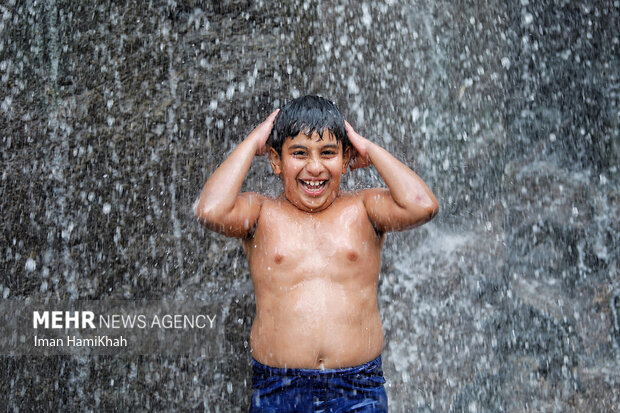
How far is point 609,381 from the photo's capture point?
2.98m

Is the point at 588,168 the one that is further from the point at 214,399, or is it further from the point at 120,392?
the point at 120,392

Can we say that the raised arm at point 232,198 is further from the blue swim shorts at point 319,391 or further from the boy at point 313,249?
the blue swim shorts at point 319,391

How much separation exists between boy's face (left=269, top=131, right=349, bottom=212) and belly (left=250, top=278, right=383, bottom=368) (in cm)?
28

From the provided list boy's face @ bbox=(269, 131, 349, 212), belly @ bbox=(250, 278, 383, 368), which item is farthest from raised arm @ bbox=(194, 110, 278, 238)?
belly @ bbox=(250, 278, 383, 368)

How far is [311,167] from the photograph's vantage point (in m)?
1.99

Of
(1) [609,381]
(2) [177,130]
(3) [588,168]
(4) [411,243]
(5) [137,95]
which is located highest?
(5) [137,95]

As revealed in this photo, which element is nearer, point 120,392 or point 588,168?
point 120,392

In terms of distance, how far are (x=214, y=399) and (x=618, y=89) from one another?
252 centimetres

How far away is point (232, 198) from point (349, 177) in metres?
1.16

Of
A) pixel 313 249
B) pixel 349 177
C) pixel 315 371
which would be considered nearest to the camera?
pixel 315 371

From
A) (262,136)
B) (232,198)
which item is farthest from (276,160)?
(232,198)

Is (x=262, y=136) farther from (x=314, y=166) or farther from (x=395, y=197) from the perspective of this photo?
(x=395, y=197)

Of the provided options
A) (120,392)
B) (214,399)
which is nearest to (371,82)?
(214,399)

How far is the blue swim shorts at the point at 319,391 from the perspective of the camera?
1951 millimetres
